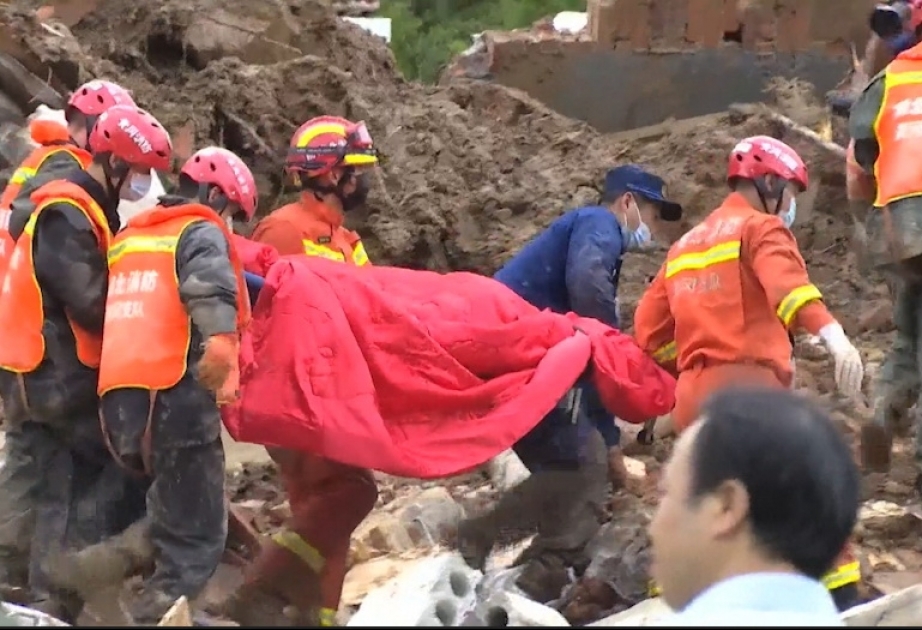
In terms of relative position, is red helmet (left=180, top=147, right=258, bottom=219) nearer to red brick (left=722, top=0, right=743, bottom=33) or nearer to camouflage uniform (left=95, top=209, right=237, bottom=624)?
camouflage uniform (left=95, top=209, right=237, bottom=624)

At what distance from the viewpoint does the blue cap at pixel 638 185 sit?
18.5ft

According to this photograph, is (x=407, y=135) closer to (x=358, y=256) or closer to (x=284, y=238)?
(x=358, y=256)

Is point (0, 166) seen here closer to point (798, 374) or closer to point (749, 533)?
point (798, 374)

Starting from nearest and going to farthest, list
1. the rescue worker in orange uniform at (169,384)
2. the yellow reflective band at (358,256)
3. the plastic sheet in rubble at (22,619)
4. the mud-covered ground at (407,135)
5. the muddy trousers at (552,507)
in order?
the plastic sheet in rubble at (22,619) → the rescue worker in orange uniform at (169,384) → the muddy trousers at (552,507) → the yellow reflective band at (358,256) → the mud-covered ground at (407,135)

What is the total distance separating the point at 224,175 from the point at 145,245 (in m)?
0.56

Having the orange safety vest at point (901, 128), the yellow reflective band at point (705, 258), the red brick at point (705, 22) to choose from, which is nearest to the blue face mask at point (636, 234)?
the yellow reflective band at point (705, 258)

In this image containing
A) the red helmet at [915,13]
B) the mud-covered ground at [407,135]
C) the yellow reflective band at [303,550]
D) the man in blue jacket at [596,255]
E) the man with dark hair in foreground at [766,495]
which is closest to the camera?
the man with dark hair in foreground at [766,495]

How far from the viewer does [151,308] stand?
4090 millimetres

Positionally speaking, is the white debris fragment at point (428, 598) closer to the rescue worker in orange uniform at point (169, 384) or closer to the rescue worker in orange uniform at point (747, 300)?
the rescue worker in orange uniform at point (169, 384)

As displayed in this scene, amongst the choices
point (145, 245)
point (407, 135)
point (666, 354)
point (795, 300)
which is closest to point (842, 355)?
point (795, 300)

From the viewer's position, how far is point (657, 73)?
33.2 feet

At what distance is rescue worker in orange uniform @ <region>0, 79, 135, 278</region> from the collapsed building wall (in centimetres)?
585

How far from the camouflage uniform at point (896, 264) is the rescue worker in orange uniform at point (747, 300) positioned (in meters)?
0.43

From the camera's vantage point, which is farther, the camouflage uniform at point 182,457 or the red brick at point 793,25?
the red brick at point 793,25
